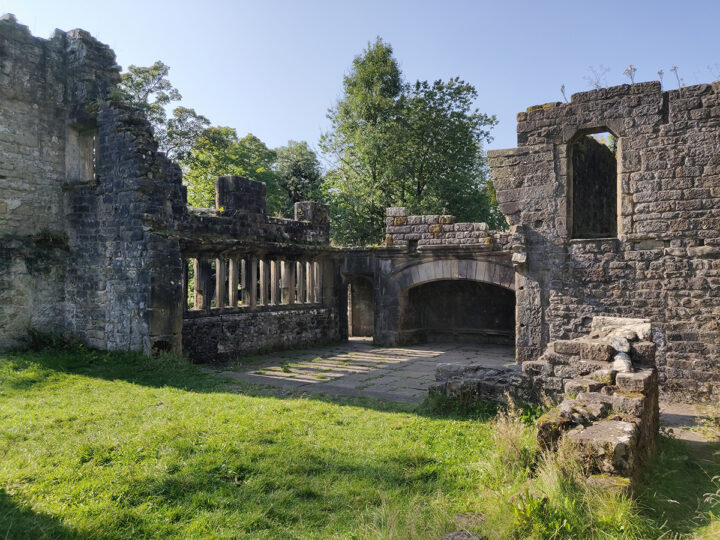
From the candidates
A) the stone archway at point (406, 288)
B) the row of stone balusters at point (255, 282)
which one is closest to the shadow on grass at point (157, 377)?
the row of stone balusters at point (255, 282)

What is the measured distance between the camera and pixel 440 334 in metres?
15.9

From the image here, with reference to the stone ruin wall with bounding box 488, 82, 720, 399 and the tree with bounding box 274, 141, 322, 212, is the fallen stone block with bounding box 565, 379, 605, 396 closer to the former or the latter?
the stone ruin wall with bounding box 488, 82, 720, 399

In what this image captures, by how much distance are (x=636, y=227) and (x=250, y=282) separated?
832 centimetres

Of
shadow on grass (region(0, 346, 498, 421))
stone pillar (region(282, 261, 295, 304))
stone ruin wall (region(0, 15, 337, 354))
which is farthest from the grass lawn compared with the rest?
stone pillar (region(282, 261, 295, 304))

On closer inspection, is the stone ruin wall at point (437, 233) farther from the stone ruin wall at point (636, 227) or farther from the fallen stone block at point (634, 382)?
the fallen stone block at point (634, 382)

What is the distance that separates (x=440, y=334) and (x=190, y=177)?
1508 cm

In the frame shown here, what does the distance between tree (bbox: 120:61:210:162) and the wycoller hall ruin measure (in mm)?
13452

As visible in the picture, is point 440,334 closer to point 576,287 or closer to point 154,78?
point 576,287

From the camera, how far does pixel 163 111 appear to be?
24.1 m

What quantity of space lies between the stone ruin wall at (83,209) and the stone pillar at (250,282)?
5.21 feet

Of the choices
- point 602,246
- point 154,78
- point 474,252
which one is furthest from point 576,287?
point 154,78

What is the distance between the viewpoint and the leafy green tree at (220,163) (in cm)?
2486

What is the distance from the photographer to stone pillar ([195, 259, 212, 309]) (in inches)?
454

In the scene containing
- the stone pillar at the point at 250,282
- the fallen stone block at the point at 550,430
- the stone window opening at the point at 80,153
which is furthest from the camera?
the stone pillar at the point at 250,282
